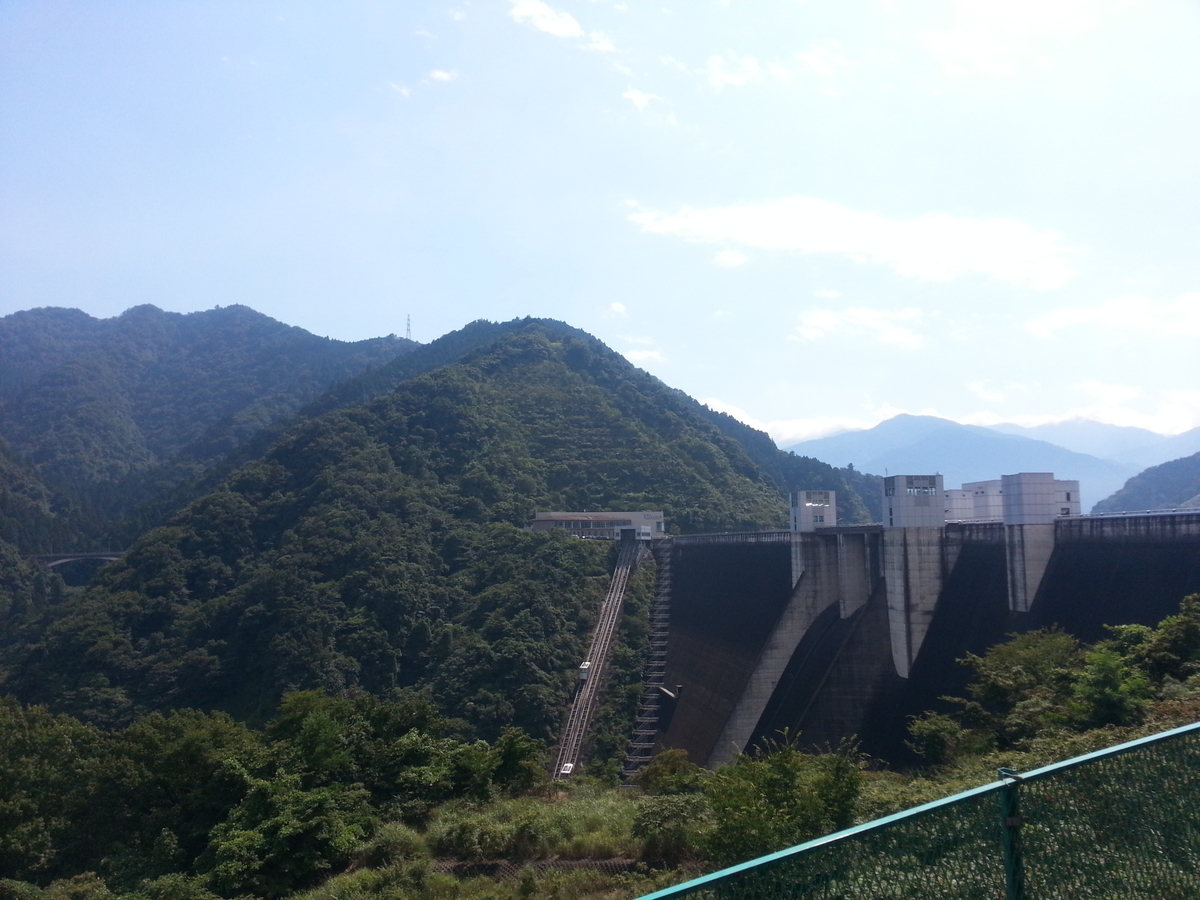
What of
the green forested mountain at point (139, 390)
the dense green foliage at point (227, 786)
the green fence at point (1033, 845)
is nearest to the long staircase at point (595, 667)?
the dense green foliage at point (227, 786)

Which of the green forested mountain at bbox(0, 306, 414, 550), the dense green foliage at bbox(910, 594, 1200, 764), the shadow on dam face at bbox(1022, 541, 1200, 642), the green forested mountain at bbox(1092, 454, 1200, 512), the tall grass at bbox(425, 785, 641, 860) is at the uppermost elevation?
the green forested mountain at bbox(0, 306, 414, 550)

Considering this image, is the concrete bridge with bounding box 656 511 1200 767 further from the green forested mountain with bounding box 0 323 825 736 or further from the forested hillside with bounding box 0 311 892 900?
the green forested mountain with bounding box 0 323 825 736

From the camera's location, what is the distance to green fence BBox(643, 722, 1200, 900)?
2803 mm

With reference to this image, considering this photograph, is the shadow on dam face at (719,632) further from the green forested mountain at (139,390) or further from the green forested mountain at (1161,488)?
the green forested mountain at (139,390)

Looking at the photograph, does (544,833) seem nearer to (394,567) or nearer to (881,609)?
(881,609)

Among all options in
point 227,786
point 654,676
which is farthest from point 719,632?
point 227,786

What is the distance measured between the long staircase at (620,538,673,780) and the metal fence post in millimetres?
26863

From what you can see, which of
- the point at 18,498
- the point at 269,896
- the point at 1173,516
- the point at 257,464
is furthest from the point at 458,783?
the point at 18,498

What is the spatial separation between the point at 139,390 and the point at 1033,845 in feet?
525

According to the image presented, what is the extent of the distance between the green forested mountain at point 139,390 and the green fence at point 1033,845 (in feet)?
265

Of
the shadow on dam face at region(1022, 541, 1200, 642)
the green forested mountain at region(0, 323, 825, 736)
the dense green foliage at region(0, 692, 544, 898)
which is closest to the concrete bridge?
the shadow on dam face at region(1022, 541, 1200, 642)

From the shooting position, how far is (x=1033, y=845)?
3078 millimetres

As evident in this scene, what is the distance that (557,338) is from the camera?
85.0 meters

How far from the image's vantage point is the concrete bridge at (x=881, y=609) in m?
15.1
